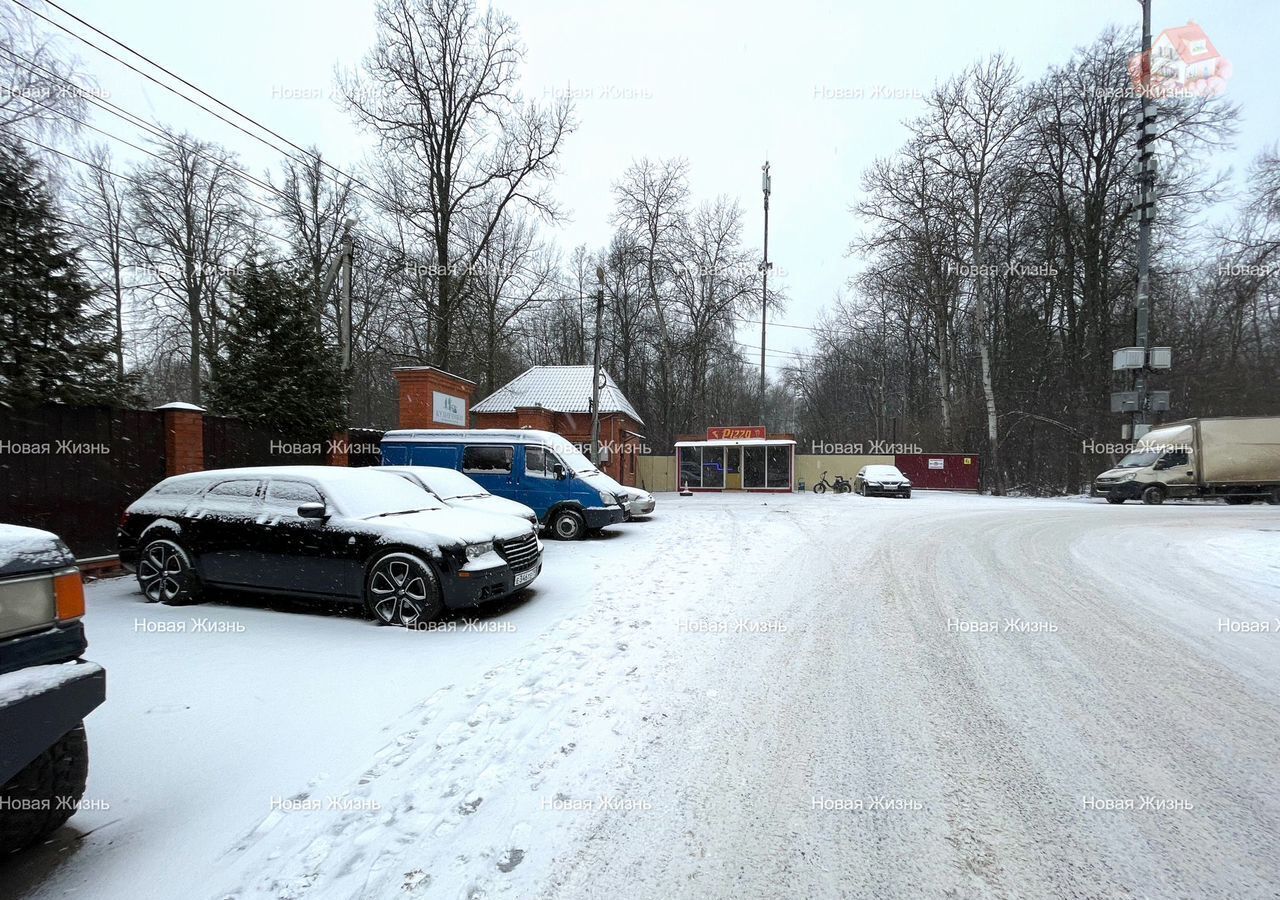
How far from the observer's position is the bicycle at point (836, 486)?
98.7 feet

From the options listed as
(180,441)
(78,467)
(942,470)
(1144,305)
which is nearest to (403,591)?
(78,467)

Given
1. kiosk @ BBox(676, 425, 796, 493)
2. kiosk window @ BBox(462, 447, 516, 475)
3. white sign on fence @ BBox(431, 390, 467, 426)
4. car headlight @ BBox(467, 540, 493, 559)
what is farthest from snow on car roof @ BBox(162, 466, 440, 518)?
kiosk @ BBox(676, 425, 796, 493)

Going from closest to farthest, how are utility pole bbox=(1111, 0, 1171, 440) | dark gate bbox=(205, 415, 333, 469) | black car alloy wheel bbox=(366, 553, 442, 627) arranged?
black car alloy wheel bbox=(366, 553, 442, 627) < dark gate bbox=(205, 415, 333, 469) < utility pole bbox=(1111, 0, 1171, 440)

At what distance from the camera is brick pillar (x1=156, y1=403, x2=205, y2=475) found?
8.70 metres

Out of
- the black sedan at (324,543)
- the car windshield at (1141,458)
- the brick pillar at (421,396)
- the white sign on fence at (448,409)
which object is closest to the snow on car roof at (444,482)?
the black sedan at (324,543)

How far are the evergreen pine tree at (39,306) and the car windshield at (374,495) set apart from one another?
4.22 meters

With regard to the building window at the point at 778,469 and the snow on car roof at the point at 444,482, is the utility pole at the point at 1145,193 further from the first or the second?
the snow on car roof at the point at 444,482

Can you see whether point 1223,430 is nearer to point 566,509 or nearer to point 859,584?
point 859,584

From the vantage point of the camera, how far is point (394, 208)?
60.9 ft

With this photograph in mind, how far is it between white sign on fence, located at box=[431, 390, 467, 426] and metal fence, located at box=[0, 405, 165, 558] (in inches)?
266

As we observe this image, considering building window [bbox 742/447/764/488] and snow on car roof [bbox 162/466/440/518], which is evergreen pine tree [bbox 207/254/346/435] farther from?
building window [bbox 742/447/764/488]

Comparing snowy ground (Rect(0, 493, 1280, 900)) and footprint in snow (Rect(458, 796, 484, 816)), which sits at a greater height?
footprint in snow (Rect(458, 796, 484, 816))

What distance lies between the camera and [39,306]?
722 centimetres

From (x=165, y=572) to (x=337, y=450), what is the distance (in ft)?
21.0
